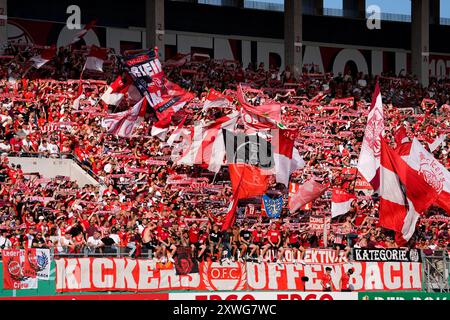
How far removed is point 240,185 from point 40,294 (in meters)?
6.84

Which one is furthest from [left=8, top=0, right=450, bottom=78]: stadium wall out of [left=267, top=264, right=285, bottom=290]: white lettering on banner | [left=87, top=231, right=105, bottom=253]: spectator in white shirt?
[left=267, top=264, right=285, bottom=290]: white lettering on banner

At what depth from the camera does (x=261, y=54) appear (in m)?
41.2

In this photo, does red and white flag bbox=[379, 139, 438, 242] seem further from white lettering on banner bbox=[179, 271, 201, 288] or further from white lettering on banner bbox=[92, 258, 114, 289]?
white lettering on banner bbox=[92, 258, 114, 289]

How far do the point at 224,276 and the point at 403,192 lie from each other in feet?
20.3

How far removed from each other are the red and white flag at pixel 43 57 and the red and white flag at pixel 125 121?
3.23 meters

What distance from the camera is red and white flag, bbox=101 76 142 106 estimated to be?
27031mm

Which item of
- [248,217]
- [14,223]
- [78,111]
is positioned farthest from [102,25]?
[14,223]

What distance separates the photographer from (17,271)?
17766 millimetres

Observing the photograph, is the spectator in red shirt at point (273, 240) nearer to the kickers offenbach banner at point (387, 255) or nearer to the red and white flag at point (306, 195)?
the red and white flag at point (306, 195)

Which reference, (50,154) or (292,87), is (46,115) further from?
(292,87)

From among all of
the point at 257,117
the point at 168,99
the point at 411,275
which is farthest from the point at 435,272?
the point at 168,99

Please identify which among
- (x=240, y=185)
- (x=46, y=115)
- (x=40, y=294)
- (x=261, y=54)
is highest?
(x=261, y=54)

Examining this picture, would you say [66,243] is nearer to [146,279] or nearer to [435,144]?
[146,279]

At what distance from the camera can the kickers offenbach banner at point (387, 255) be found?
65.7ft
